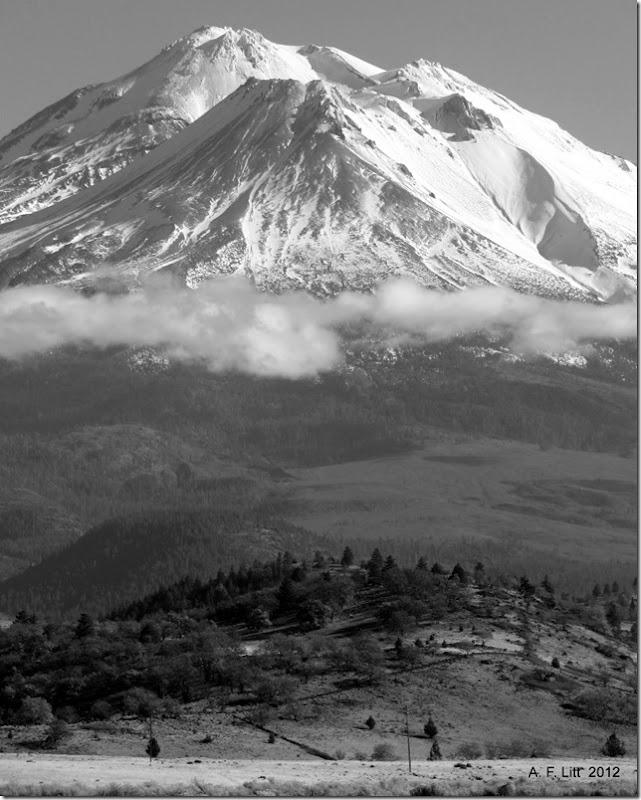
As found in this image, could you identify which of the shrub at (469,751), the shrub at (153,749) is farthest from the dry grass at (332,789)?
the shrub at (469,751)

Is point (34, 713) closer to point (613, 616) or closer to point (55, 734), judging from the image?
point (55, 734)

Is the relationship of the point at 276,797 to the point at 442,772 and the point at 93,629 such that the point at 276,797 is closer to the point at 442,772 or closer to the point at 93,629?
the point at 442,772

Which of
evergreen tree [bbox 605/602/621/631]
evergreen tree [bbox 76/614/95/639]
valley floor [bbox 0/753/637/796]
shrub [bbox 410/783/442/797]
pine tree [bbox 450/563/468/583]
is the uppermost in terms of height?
pine tree [bbox 450/563/468/583]

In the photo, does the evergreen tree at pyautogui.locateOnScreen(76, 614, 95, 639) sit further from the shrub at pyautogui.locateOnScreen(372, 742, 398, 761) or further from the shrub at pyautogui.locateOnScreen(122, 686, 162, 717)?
the shrub at pyautogui.locateOnScreen(372, 742, 398, 761)

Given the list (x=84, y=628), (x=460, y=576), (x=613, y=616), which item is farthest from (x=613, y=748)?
(x=460, y=576)

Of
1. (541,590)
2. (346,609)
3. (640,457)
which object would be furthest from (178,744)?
(541,590)

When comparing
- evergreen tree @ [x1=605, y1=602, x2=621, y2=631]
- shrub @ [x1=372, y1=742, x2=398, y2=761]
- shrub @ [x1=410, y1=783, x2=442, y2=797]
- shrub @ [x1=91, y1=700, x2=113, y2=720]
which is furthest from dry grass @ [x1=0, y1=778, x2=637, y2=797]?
evergreen tree @ [x1=605, y1=602, x2=621, y2=631]
